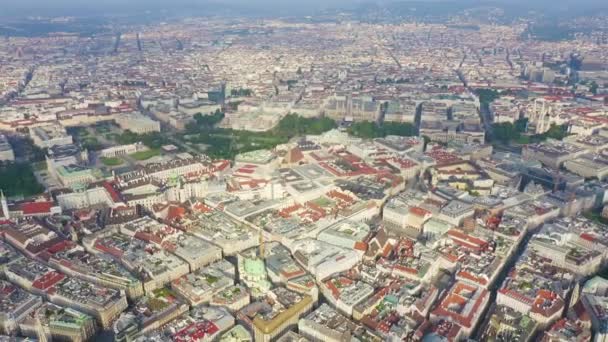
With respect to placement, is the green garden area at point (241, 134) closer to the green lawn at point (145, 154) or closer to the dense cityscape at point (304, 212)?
the dense cityscape at point (304, 212)

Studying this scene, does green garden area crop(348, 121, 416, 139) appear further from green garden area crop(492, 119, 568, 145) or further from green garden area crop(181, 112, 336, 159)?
green garden area crop(492, 119, 568, 145)

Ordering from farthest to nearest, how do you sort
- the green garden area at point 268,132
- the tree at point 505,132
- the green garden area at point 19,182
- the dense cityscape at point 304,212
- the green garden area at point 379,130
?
the green garden area at point 379,130
the tree at point 505,132
the green garden area at point 268,132
the green garden area at point 19,182
the dense cityscape at point 304,212

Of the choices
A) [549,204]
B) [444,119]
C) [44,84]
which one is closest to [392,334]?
[549,204]

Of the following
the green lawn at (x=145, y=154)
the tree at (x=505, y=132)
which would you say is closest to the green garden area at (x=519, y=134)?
the tree at (x=505, y=132)

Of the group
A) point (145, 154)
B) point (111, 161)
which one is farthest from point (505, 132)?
point (111, 161)

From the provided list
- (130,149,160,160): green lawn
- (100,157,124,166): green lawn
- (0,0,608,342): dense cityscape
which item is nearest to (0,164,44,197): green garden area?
(0,0,608,342): dense cityscape

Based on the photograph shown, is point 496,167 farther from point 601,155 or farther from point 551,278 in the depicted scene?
point 551,278
